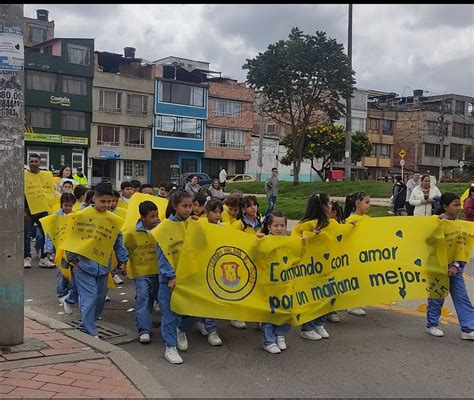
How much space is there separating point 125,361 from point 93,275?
1.41 metres

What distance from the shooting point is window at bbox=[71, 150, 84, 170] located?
46.5 metres

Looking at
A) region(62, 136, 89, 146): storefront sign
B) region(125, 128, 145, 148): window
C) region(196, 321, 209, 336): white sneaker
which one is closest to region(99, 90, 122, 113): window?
region(125, 128, 145, 148): window

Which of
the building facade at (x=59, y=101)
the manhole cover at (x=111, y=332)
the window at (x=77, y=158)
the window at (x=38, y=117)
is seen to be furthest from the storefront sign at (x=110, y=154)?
the manhole cover at (x=111, y=332)

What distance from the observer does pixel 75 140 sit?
1811 inches

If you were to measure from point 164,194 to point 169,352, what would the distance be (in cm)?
632

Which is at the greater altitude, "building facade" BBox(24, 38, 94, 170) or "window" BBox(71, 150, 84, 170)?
"building facade" BBox(24, 38, 94, 170)

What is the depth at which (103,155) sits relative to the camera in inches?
1876

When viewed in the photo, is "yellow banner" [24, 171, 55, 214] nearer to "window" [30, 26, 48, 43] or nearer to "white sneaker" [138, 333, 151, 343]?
"white sneaker" [138, 333, 151, 343]

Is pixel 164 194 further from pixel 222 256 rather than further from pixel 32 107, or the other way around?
pixel 32 107

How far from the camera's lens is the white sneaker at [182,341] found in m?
5.31

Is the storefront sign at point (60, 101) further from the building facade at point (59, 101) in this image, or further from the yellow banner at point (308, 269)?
the yellow banner at point (308, 269)

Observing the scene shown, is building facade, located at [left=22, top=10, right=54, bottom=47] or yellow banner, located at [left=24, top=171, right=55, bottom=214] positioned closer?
yellow banner, located at [left=24, top=171, right=55, bottom=214]

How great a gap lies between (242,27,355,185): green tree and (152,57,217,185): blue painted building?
24127 mm

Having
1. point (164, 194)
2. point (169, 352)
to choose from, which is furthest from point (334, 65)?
point (169, 352)
